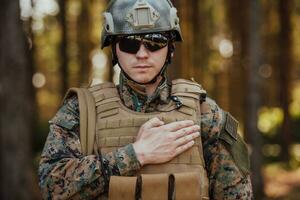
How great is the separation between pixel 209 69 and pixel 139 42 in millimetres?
22009

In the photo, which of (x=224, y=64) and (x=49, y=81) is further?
(x=49, y=81)

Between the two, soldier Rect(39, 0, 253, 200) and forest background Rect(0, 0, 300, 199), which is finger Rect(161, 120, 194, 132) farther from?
forest background Rect(0, 0, 300, 199)

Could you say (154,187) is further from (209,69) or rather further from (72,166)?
(209,69)

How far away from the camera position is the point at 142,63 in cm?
290

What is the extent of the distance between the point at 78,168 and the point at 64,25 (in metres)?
14.7

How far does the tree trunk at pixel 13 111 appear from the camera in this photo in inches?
396

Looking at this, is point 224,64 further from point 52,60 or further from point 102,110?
point 102,110

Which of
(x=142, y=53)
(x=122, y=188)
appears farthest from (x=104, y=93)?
(x=122, y=188)

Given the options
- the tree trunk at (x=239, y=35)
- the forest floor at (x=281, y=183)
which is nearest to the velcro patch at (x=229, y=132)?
the forest floor at (x=281, y=183)

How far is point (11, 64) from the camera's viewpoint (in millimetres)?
10023

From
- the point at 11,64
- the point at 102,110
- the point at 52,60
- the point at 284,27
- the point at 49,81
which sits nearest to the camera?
the point at 102,110

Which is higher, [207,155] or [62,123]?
[62,123]

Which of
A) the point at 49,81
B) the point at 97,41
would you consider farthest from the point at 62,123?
the point at 49,81

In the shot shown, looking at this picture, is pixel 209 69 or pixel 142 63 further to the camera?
pixel 209 69
